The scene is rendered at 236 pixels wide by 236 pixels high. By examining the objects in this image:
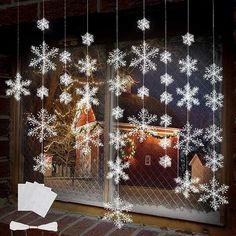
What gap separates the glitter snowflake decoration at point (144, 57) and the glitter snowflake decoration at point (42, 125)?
1.71 feet

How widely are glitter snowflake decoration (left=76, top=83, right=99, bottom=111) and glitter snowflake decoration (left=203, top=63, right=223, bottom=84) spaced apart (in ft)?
1.78

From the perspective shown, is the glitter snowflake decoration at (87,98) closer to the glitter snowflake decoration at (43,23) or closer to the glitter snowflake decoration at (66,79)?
the glitter snowflake decoration at (66,79)

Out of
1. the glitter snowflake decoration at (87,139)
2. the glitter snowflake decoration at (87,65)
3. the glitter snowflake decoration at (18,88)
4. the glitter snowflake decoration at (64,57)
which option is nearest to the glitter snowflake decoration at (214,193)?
the glitter snowflake decoration at (87,139)

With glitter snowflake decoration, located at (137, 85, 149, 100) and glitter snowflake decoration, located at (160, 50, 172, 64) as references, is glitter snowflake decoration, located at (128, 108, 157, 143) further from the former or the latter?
glitter snowflake decoration, located at (160, 50, 172, 64)

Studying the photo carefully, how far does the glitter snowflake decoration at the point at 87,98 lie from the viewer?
6.12 feet

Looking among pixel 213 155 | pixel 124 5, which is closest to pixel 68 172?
pixel 213 155

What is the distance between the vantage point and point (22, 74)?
6.76 feet

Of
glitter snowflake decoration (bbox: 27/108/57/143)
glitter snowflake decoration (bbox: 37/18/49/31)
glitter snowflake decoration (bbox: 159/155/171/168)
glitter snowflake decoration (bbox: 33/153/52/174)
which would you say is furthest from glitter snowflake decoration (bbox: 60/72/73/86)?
glitter snowflake decoration (bbox: 159/155/171/168)

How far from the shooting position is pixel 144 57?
1.73 meters

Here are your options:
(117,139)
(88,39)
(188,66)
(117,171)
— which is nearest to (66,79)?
(88,39)

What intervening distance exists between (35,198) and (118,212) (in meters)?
0.39

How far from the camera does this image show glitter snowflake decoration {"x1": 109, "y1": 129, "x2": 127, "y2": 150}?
1785 millimetres

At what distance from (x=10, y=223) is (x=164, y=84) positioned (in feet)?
3.17

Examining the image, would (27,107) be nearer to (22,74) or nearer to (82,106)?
(22,74)
